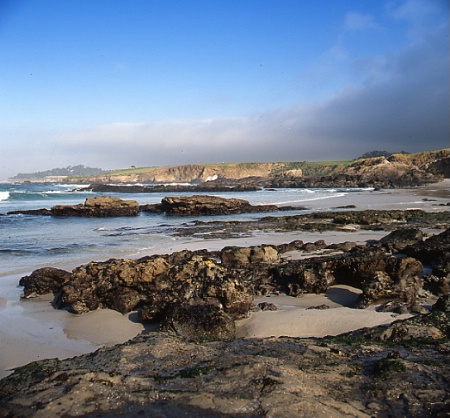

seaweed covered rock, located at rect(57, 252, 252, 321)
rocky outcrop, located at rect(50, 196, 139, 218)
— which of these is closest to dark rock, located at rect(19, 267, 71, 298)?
seaweed covered rock, located at rect(57, 252, 252, 321)

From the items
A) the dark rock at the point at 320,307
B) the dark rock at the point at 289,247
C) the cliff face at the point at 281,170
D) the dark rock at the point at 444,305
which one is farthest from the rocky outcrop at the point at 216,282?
the cliff face at the point at 281,170

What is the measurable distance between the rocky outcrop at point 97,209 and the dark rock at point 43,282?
21.8 metres

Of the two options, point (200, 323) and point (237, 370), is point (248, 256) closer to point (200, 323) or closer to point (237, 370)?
point (200, 323)

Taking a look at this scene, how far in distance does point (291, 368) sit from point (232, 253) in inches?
259

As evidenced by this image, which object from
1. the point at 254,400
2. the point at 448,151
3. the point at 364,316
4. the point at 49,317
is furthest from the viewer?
the point at 448,151

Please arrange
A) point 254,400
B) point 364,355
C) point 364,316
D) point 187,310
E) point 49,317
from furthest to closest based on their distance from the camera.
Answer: point 49,317, point 364,316, point 187,310, point 364,355, point 254,400

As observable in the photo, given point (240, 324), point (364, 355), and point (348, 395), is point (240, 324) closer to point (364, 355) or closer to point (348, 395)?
point (364, 355)

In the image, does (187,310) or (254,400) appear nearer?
(254,400)

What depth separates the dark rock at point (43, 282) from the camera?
772 centimetres

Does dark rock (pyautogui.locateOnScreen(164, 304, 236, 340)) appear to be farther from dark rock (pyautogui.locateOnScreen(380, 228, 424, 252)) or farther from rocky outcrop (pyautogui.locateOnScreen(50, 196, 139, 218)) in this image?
rocky outcrop (pyautogui.locateOnScreen(50, 196, 139, 218))

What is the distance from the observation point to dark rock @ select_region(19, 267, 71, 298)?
7.72 metres

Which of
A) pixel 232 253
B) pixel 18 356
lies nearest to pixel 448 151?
pixel 232 253

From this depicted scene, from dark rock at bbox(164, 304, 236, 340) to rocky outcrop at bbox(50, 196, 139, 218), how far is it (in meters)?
25.2

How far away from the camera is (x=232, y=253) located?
9852mm
